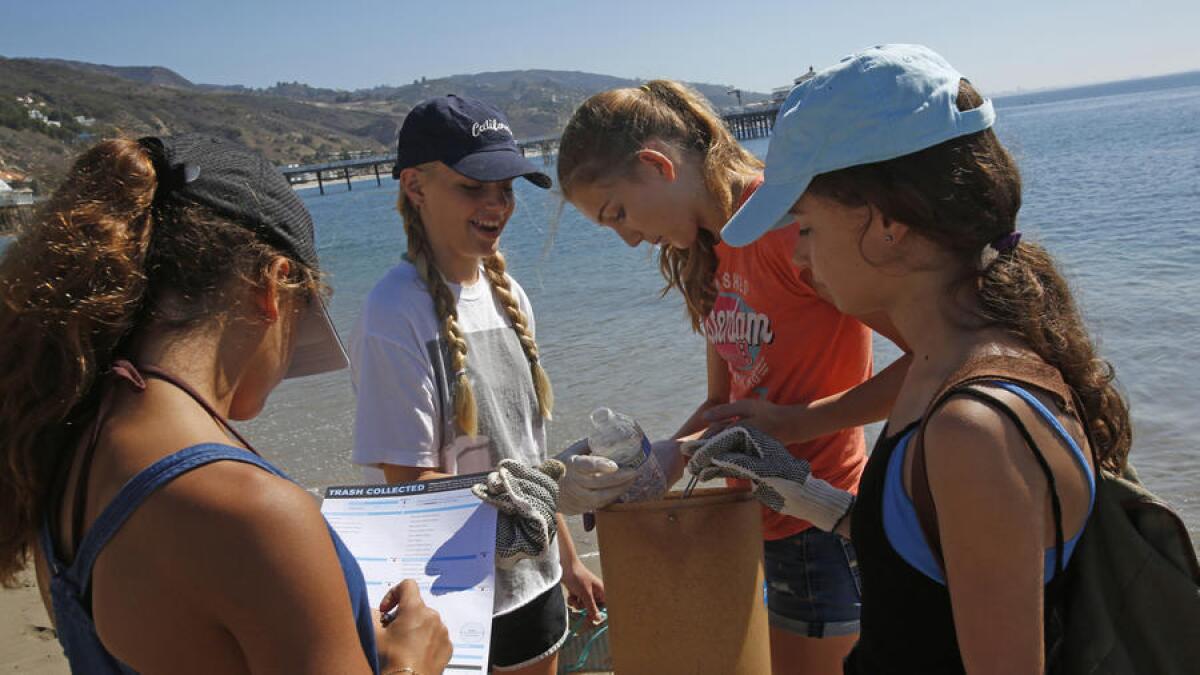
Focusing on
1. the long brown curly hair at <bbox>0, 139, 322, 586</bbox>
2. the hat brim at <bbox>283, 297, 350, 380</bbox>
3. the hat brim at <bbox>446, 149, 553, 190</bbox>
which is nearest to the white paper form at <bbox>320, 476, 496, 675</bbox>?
the hat brim at <bbox>283, 297, 350, 380</bbox>

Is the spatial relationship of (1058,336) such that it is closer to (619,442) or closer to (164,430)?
(619,442)

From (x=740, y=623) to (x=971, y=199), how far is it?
1108 mm

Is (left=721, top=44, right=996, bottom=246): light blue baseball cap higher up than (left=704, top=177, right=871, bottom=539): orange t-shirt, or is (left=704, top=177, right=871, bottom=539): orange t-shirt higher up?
(left=721, top=44, right=996, bottom=246): light blue baseball cap

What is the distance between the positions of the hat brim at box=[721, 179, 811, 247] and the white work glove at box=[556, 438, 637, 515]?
0.67 m

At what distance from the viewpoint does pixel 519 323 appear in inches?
109

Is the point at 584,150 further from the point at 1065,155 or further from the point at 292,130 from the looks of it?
the point at 292,130

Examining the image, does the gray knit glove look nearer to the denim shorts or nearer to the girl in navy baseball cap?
the girl in navy baseball cap

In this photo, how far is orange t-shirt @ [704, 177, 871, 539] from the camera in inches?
94.7

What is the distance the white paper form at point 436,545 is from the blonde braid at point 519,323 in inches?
32.8

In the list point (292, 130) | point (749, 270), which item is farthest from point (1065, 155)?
point (292, 130)

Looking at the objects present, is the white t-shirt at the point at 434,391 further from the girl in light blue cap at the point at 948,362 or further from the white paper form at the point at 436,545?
the girl in light blue cap at the point at 948,362

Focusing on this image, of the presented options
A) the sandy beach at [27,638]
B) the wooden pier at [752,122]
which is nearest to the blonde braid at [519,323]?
the sandy beach at [27,638]

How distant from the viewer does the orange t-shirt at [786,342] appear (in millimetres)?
2406

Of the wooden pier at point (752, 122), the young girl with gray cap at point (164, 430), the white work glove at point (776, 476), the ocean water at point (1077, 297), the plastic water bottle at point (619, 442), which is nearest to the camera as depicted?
the young girl with gray cap at point (164, 430)
